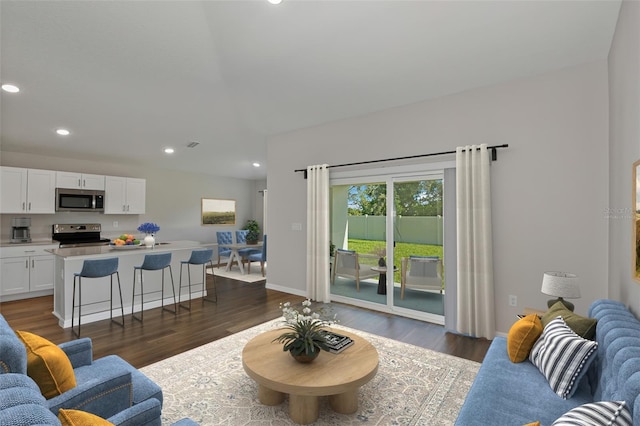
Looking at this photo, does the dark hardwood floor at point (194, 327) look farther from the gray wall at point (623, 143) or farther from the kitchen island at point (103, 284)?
the gray wall at point (623, 143)

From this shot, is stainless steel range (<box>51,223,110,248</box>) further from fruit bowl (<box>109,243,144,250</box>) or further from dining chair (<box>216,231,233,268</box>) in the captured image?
dining chair (<box>216,231,233,268</box>)

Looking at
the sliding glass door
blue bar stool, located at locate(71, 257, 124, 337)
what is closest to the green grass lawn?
the sliding glass door

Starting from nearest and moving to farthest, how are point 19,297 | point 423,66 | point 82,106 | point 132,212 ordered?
1. point 423,66
2. point 82,106
3. point 19,297
4. point 132,212

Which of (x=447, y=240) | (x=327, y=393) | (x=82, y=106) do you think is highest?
(x=82, y=106)

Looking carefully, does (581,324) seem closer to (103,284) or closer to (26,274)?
(103,284)

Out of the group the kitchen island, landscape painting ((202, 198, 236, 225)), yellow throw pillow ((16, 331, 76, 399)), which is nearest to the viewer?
yellow throw pillow ((16, 331, 76, 399))

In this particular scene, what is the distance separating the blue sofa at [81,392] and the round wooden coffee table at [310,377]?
0.74 metres

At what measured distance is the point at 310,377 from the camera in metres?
2.17

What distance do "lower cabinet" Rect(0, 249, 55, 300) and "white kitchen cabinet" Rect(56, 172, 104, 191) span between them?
1.39m

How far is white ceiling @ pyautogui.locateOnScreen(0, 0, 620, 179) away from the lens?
9.15 feet

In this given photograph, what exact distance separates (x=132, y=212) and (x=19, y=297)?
98.2 inches

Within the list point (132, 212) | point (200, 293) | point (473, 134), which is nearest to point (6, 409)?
point (473, 134)

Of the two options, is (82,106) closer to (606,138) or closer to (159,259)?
(159,259)

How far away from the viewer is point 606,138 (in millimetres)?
3104
